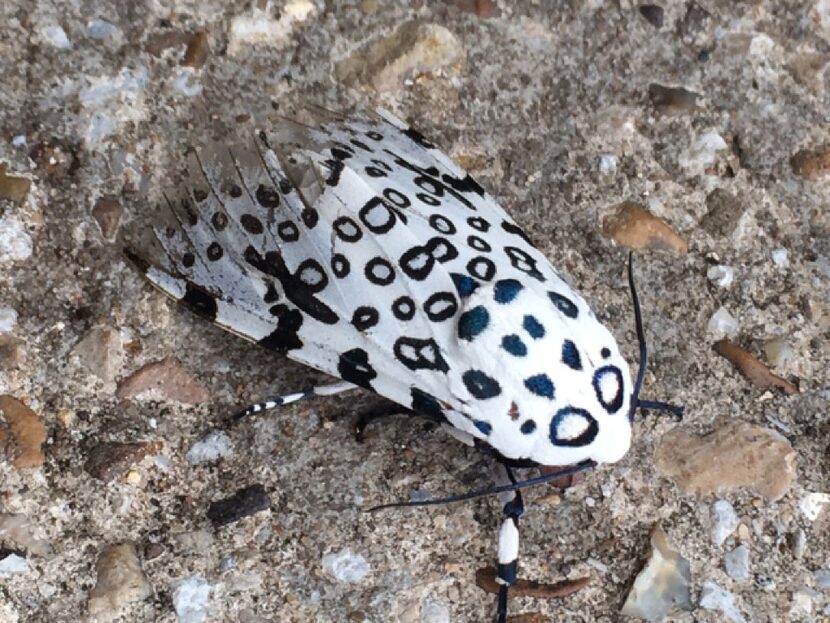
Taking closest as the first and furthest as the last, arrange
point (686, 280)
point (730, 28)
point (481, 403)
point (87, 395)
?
point (481, 403)
point (87, 395)
point (686, 280)
point (730, 28)

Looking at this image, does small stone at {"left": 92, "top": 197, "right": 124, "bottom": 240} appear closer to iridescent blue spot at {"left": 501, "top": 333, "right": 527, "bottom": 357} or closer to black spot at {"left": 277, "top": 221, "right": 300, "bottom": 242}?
black spot at {"left": 277, "top": 221, "right": 300, "bottom": 242}

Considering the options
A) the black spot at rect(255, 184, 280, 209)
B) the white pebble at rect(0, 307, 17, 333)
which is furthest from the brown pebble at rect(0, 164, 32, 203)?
the black spot at rect(255, 184, 280, 209)

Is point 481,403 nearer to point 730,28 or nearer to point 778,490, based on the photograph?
point 778,490

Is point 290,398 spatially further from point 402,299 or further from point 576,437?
point 576,437

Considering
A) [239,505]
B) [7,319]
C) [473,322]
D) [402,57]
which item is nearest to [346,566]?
[239,505]

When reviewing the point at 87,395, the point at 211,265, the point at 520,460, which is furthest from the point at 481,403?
the point at 87,395

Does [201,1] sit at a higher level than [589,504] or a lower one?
higher
